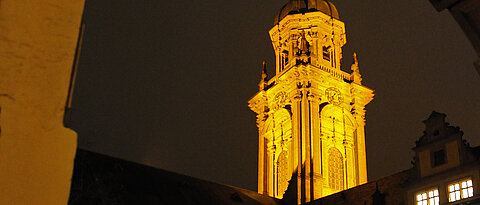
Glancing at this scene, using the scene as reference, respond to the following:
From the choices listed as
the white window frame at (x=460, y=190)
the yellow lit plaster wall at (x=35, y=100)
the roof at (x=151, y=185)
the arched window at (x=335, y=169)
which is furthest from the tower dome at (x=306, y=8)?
the yellow lit plaster wall at (x=35, y=100)

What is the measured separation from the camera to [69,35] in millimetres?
2684

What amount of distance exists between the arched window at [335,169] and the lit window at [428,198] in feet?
52.5

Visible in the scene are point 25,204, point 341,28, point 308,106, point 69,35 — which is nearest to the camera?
point 25,204

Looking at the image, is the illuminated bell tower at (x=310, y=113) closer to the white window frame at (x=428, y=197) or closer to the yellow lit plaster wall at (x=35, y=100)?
the white window frame at (x=428, y=197)

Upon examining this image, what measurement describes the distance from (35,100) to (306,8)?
4737cm

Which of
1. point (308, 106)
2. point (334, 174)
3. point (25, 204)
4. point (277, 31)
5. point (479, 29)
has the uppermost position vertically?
point (277, 31)

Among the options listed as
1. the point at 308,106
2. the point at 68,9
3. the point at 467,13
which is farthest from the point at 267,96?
the point at 68,9

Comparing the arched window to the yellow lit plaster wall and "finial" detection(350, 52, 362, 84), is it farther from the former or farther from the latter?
the yellow lit plaster wall

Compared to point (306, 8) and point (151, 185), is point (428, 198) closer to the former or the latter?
point (151, 185)

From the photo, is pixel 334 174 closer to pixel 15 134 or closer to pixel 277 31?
pixel 277 31

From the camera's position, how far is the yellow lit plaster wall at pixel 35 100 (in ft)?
8.02

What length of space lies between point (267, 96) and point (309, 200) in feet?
34.4

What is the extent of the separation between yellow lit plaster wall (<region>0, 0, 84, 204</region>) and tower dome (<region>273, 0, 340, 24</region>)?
153ft

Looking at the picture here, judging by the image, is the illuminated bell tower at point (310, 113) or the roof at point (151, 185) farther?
the illuminated bell tower at point (310, 113)
